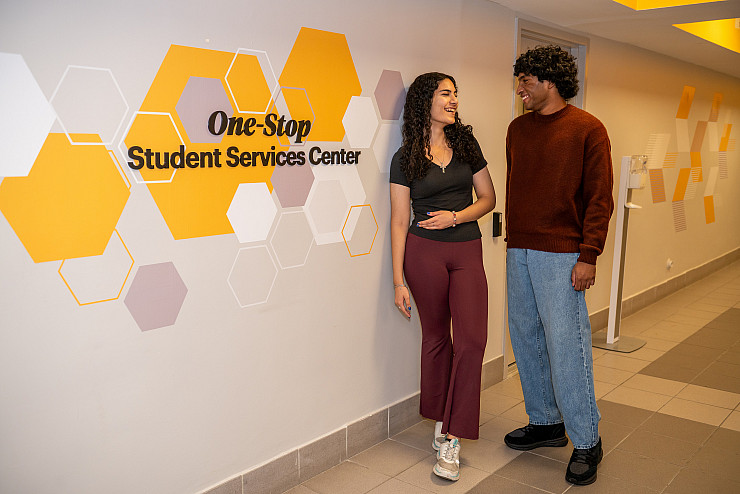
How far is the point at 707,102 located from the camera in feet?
22.5

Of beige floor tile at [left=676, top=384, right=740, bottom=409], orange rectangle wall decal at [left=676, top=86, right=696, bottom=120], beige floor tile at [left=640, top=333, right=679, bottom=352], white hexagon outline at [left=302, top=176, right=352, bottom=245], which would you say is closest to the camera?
white hexagon outline at [left=302, top=176, right=352, bottom=245]

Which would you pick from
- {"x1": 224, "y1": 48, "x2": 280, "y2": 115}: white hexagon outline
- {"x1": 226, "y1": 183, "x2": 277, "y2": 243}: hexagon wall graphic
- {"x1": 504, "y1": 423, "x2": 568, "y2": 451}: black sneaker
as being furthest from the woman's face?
{"x1": 504, "y1": 423, "x2": 568, "y2": 451}: black sneaker

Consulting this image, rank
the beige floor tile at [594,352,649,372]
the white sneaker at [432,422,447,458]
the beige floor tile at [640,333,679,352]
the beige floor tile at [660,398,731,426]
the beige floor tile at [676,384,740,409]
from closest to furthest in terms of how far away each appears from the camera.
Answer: the white sneaker at [432,422,447,458] → the beige floor tile at [660,398,731,426] → the beige floor tile at [676,384,740,409] → the beige floor tile at [594,352,649,372] → the beige floor tile at [640,333,679,352]

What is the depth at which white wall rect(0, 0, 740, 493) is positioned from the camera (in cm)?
182

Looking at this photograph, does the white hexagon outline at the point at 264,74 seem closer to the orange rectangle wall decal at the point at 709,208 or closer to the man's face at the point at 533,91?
the man's face at the point at 533,91

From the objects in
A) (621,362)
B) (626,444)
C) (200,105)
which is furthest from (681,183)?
(200,105)

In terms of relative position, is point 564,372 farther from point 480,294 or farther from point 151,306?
point 151,306

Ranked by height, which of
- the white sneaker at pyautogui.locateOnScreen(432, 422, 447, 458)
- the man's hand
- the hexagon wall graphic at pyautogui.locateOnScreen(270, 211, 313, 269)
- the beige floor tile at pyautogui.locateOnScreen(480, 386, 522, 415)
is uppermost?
the hexagon wall graphic at pyautogui.locateOnScreen(270, 211, 313, 269)

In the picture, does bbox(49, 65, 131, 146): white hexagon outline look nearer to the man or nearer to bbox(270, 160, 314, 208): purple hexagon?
bbox(270, 160, 314, 208): purple hexagon

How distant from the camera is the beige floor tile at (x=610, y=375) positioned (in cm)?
390

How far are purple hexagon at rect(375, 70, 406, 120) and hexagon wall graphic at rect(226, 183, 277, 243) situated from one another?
0.77 m

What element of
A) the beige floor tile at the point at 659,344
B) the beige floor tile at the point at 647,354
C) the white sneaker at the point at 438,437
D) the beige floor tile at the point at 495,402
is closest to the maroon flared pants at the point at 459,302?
the white sneaker at the point at 438,437

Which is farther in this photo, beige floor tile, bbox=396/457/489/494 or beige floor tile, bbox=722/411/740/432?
beige floor tile, bbox=722/411/740/432

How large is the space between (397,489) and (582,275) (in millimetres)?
1158
